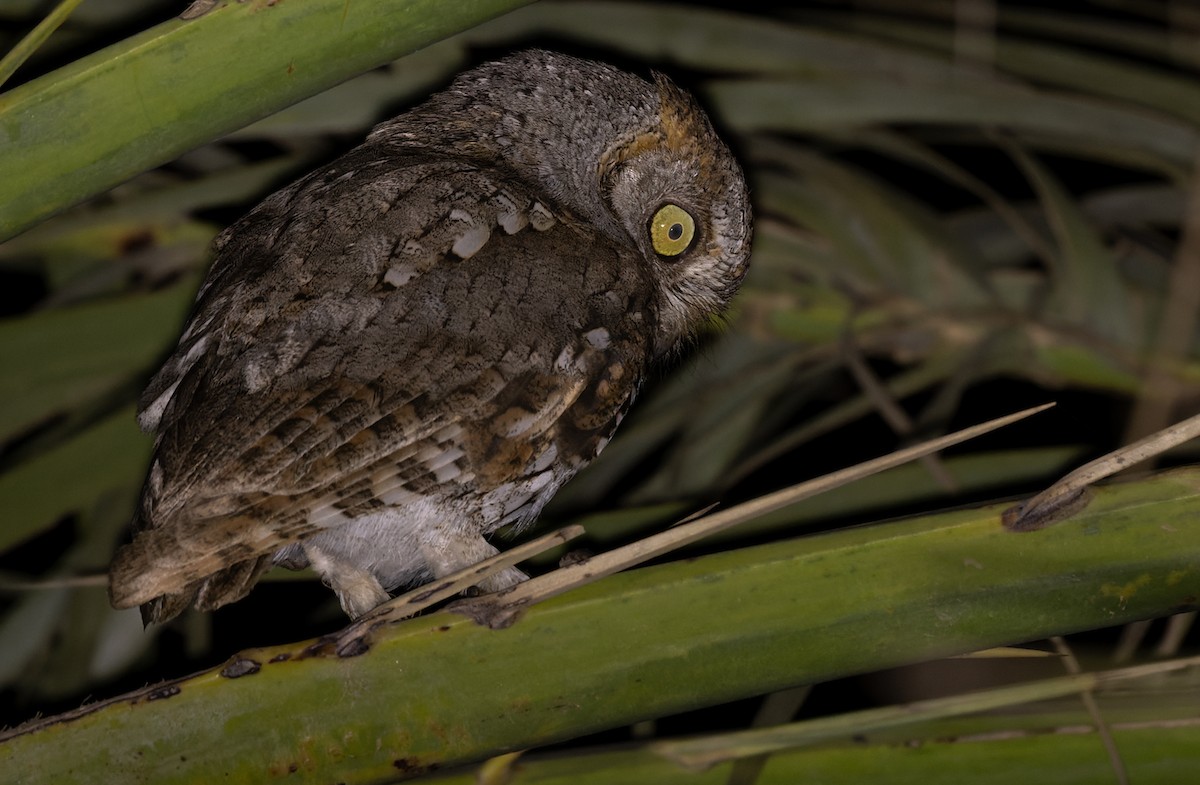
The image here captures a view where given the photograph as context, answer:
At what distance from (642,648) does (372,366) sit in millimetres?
557

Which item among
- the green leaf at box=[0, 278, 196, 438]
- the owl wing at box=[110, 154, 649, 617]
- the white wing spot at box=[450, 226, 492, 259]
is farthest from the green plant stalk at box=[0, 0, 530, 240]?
the green leaf at box=[0, 278, 196, 438]

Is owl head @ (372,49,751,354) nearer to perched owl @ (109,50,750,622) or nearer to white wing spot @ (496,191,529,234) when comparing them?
perched owl @ (109,50,750,622)

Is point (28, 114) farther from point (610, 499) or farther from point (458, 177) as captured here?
point (610, 499)

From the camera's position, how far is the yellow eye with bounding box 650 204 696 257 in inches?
68.4

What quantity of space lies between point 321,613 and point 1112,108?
184cm

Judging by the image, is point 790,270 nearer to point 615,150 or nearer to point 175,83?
point 615,150

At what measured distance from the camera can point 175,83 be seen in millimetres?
867

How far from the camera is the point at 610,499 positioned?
238 cm

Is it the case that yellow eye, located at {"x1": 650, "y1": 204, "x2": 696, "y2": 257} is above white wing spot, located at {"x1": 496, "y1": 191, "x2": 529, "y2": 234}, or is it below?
below

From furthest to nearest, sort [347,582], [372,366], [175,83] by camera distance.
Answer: [347,582], [372,366], [175,83]

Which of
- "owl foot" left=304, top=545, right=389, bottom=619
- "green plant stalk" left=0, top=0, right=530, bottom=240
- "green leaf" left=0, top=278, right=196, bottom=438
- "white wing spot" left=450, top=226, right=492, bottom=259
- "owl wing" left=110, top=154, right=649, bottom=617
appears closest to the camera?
"green plant stalk" left=0, top=0, right=530, bottom=240

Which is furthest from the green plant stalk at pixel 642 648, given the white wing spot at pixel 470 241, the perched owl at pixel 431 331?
the white wing spot at pixel 470 241

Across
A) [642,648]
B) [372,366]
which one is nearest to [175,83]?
[372,366]

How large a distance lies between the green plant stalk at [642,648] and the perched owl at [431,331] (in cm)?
31
